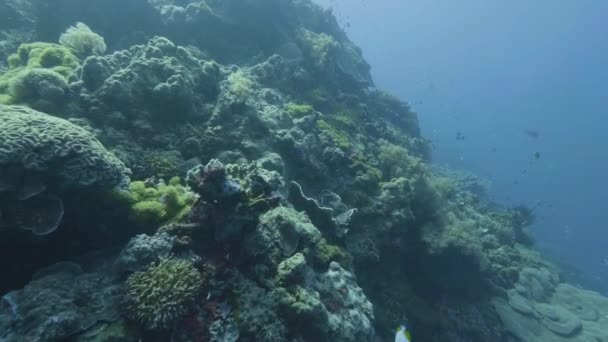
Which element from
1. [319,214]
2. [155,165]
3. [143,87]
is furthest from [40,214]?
[319,214]

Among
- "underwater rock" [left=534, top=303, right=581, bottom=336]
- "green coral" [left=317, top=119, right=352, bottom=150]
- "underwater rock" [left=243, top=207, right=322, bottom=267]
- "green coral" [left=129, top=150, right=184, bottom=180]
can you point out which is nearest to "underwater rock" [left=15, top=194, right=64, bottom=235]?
"green coral" [left=129, top=150, right=184, bottom=180]

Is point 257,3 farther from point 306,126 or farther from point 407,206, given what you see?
point 407,206

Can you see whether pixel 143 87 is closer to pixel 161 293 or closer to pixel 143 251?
pixel 143 251

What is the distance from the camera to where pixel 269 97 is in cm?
1134

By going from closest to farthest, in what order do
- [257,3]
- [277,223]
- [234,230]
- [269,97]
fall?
1. [234,230]
2. [277,223]
3. [269,97]
4. [257,3]

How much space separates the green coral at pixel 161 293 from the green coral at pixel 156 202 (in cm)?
89

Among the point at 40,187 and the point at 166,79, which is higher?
the point at 166,79

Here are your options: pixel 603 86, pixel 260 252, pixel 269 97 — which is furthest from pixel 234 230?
pixel 603 86

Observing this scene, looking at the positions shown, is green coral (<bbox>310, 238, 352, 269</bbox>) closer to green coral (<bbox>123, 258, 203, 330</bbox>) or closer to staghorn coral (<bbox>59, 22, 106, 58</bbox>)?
green coral (<bbox>123, 258, 203, 330</bbox>)

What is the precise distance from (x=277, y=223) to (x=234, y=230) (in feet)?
3.01

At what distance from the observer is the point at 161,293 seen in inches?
156

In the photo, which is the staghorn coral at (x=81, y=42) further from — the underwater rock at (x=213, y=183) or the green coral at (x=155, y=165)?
the underwater rock at (x=213, y=183)

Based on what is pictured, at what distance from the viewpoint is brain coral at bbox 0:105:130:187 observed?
4.00 metres

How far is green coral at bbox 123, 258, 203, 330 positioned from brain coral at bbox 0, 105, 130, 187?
Result: 4.76ft
